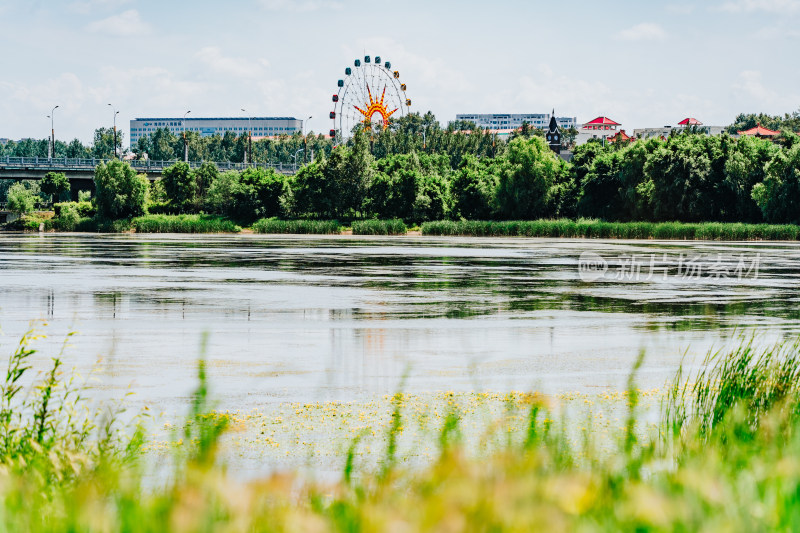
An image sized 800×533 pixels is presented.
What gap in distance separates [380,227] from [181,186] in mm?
36968

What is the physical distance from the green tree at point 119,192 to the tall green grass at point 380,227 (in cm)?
2905

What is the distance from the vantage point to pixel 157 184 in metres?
138

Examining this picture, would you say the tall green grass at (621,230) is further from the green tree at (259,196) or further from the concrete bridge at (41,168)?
the concrete bridge at (41,168)

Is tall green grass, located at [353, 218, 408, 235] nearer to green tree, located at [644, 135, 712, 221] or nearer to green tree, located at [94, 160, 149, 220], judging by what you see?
green tree, located at [644, 135, 712, 221]

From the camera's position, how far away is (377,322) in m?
23.2

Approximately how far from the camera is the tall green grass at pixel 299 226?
108125mm

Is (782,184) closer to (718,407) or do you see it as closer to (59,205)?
(718,407)

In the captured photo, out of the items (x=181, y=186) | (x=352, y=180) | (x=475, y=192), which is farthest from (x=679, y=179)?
(x=181, y=186)

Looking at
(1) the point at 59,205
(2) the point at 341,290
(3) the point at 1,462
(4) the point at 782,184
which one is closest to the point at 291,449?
(3) the point at 1,462

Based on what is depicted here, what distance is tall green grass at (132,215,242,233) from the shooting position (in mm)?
110375

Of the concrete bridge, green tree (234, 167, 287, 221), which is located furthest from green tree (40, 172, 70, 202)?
green tree (234, 167, 287, 221)

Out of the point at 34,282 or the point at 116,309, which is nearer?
the point at 116,309

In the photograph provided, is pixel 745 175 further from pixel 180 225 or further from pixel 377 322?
pixel 377 322

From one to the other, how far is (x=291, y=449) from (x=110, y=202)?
109075mm
